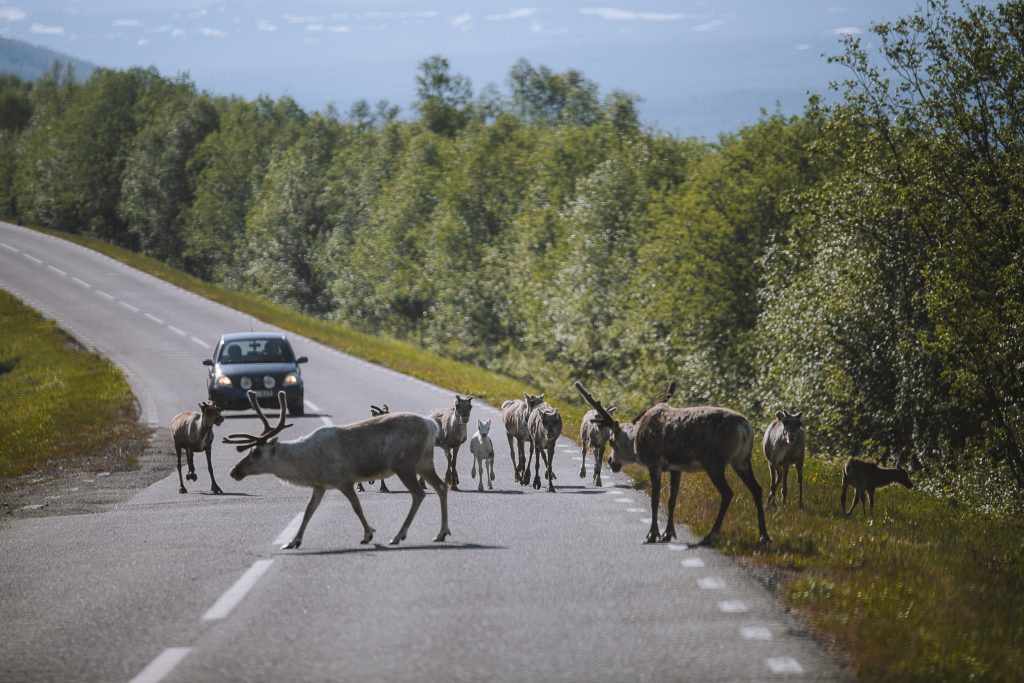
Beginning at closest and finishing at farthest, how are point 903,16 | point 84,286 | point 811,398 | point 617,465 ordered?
1. point 617,465
2. point 903,16
3. point 811,398
4. point 84,286

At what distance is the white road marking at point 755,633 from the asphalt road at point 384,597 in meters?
0.02

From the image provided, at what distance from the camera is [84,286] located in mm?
73562

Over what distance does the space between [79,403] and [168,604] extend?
26960mm

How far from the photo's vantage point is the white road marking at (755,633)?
8.54m

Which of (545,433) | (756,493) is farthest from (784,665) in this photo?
(545,433)

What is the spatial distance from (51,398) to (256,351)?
351 inches

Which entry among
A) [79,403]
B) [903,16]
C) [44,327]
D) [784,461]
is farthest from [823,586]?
[44,327]

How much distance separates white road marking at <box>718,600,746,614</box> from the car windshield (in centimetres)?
2372

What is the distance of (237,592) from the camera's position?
10.2 meters

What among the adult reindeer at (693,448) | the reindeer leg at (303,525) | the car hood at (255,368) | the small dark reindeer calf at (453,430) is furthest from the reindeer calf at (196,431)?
the car hood at (255,368)

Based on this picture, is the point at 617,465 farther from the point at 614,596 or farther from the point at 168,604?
the point at 168,604

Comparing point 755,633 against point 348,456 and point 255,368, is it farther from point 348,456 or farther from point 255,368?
point 255,368

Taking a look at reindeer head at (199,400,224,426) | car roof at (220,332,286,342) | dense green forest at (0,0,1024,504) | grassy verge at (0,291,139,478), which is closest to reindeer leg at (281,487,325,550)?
reindeer head at (199,400,224,426)

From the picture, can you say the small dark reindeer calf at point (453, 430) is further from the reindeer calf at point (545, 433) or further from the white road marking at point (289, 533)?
the white road marking at point (289, 533)
